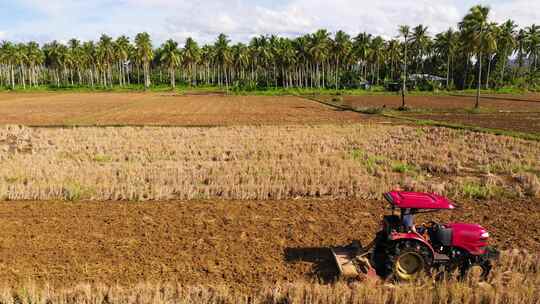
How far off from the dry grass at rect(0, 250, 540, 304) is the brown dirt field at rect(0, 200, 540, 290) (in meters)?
0.54

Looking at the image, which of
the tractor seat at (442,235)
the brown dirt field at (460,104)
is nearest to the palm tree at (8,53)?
the brown dirt field at (460,104)

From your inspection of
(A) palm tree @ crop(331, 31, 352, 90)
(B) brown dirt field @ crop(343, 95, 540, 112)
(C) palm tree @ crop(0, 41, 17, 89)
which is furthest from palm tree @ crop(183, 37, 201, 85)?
(B) brown dirt field @ crop(343, 95, 540, 112)

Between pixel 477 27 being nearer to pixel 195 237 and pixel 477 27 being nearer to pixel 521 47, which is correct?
pixel 195 237

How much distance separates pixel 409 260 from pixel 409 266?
0.13m

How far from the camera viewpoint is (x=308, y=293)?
22.5 ft

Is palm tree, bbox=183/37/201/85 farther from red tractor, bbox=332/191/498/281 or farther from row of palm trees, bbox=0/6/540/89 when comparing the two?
red tractor, bbox=332/191/498/281

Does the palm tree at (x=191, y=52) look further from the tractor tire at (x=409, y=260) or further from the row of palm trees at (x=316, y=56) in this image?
the tractor tire at (x=409, y=260)

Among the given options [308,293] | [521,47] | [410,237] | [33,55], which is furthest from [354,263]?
[33,55]

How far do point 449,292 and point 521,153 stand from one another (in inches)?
691

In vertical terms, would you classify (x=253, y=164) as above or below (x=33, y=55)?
below

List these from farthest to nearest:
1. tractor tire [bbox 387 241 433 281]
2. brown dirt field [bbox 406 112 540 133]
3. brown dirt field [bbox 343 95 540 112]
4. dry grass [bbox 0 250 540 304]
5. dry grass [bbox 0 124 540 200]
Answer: brown dirt field [bbox 343 95 540 112] → brown dirt field [bbox 406 112 540 133] → dry grass [bbox 0 124 540 200] → tractor tire [bbox 387 241 433 281] → dry grass [bbox 0 250 540 304]

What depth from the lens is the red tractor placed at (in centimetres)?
723

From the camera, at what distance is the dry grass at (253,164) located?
13.6m

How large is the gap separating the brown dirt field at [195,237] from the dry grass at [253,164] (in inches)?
43.4
